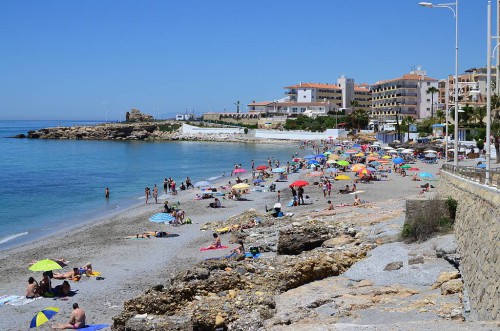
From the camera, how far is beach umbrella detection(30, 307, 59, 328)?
1350cm

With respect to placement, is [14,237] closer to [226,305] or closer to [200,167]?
[226,305]

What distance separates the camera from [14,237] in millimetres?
26406

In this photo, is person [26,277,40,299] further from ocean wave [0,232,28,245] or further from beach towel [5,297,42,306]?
ocean wave [0,232,28,245]

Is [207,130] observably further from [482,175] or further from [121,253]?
[482,175]

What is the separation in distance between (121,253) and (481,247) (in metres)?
15.2

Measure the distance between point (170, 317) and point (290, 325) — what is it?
2.54 metres

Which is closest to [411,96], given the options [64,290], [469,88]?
[469,88]

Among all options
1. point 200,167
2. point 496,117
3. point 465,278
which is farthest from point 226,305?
point 200,167

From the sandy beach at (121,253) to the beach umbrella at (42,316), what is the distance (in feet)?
0.77

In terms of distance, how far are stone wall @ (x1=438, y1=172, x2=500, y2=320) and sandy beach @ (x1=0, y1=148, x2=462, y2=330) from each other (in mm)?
5843

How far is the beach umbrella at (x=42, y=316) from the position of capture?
44.3 feet

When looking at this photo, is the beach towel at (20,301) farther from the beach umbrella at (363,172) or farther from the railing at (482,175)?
the beach umbrella at (363,172)

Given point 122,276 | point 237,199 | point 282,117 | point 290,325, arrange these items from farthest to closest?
point 282,117, point 237,199, point 122,276, point 290,325

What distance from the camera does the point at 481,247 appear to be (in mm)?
9352
